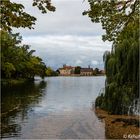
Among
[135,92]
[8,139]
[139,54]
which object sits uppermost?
[139,54]

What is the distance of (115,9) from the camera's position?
1272cm

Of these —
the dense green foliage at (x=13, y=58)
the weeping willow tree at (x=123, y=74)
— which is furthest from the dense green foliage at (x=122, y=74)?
the dense green foliage at (x=13, y=58)

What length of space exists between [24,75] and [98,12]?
345 ft

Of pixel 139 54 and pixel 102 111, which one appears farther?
pixel 102 111

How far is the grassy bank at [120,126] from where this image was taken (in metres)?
18.8

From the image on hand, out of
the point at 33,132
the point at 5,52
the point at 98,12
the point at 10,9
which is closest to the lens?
the point at 10,9

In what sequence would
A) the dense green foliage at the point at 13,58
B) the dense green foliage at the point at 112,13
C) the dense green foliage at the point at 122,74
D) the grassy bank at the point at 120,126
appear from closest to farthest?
1. the dense green foliage at the point at 112,13
2. the grassy bank at the point at 120,126
3. the dense green foliage at the point at 122,74
4. the dense green foliage at the point at 13,58

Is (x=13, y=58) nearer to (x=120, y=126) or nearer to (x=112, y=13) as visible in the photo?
(x=120, y=126)

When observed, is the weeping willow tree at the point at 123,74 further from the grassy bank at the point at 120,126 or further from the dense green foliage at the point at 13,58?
the dense green foliage at the point at 13,58

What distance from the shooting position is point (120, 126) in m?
21.4

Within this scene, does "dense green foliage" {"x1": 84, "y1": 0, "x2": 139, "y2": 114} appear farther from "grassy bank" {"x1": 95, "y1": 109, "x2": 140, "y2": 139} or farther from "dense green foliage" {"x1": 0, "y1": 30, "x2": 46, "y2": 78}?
"dense green foliage" {"x1": 0, "y1": 30, "x2": 46, "y2": 78}

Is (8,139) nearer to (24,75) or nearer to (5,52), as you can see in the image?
(5,52)

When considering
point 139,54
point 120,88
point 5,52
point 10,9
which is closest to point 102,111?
point 120,88

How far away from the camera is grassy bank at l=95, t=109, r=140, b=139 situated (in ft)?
61.6
